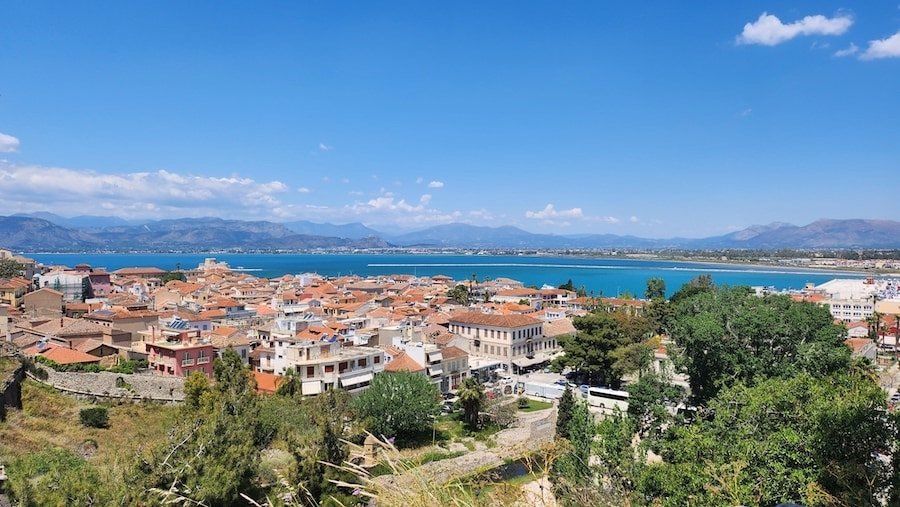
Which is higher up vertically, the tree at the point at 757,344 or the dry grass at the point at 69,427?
the tree at the point at 757,344

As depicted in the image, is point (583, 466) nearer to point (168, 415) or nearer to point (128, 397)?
point (168, 415)

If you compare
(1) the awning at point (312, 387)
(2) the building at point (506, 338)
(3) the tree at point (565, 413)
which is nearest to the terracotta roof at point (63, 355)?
(1) the awning at point (312, 387)

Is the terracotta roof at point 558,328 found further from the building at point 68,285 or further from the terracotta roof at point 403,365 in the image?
the building at point 68,285

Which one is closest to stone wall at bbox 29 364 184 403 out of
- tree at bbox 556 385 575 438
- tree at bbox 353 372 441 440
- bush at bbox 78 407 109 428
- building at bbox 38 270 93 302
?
bush at bbox 78 407 109 428

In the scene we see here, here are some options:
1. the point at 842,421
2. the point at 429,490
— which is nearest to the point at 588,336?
the point at 842,421

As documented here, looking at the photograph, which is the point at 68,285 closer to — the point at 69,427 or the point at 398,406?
the point at 69,427

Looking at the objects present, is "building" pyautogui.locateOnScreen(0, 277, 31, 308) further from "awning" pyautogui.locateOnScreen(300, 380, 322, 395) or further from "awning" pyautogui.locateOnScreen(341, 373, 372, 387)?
"awning" pyautogui.locateOnScreen(341, 373, 372, 387)
